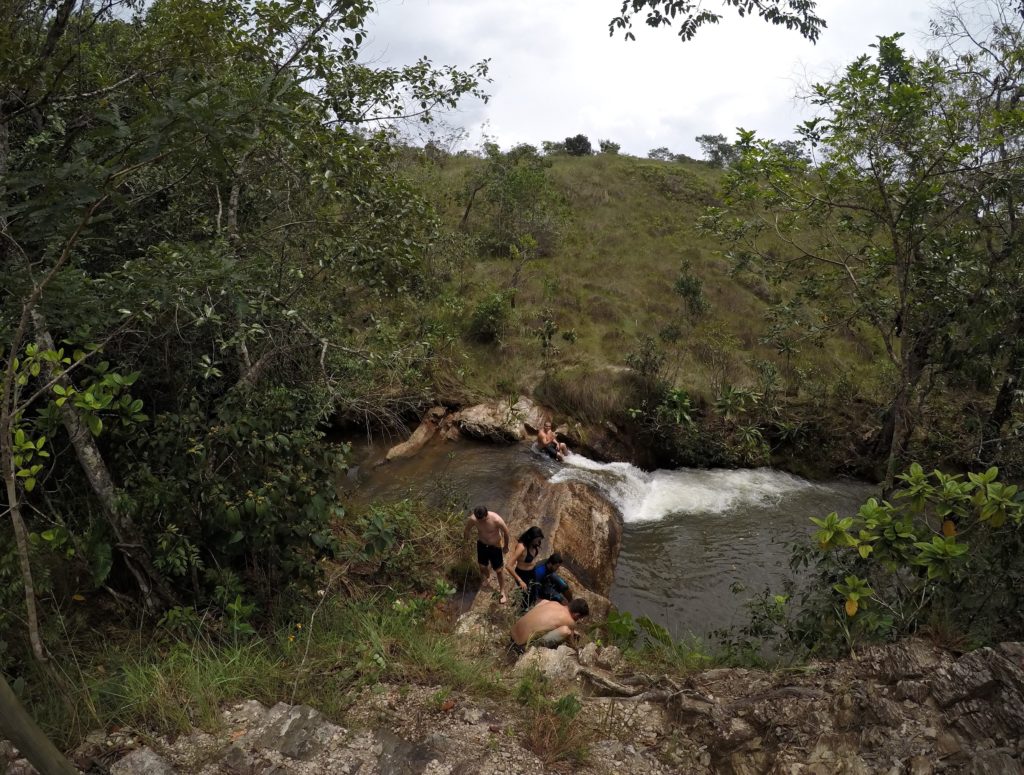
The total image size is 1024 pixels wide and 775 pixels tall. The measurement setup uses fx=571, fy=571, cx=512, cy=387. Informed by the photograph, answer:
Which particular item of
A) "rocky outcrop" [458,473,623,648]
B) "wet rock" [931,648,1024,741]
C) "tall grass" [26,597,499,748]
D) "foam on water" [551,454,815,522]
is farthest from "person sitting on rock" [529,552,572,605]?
"foam on water" [551,454,815,522]

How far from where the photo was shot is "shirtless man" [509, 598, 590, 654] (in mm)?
4898

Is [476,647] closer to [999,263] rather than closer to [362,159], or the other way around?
[362,159]

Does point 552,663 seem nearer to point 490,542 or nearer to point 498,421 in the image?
point 490,542

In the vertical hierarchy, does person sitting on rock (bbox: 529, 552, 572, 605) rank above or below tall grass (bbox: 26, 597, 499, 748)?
below

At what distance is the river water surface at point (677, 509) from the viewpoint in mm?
7875

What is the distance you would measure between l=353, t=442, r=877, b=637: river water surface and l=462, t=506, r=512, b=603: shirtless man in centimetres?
188

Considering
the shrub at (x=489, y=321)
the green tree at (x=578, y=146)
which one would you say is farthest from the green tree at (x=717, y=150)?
the shrub at (x=489, y=321)

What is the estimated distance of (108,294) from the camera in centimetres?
343

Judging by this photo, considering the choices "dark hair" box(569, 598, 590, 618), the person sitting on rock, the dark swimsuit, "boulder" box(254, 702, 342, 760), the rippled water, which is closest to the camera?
"boulder" box(254, 702, 342, 760)

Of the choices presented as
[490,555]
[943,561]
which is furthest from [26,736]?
[490,555]

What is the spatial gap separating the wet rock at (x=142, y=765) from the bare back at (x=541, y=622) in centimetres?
285

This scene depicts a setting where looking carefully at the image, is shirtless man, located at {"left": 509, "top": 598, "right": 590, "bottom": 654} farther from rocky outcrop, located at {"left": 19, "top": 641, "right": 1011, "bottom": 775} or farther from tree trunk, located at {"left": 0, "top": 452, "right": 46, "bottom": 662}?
tree trunk, located at {"left": 0, "top": 452, "right": 46, "bottom": 662}

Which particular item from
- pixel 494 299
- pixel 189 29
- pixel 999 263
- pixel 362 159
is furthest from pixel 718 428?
pixel 189 29

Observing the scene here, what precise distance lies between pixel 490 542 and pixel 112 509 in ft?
12.3
